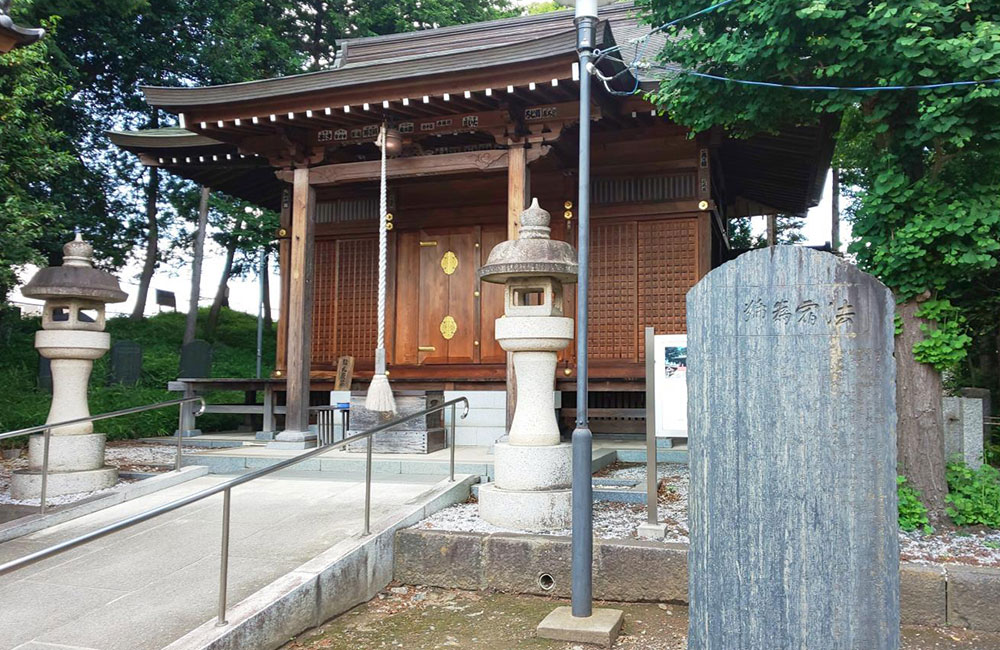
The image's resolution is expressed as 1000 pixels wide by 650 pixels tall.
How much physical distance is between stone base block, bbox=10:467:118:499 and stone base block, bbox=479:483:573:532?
13.7ft

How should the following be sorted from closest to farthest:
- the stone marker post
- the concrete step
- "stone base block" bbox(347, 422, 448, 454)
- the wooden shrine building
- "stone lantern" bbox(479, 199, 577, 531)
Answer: the stone marker post, "stone lantern" bbox(479, 199, 577, 531), the concrete step, "stone base block" bbox(347, 422, 448, 454), the wooden shrine building

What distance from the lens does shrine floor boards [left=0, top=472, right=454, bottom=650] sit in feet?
13.5

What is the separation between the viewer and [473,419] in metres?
9.75

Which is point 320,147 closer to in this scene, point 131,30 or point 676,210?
point 676,210

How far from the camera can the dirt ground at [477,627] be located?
4410 millimetres

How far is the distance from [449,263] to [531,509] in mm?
6272

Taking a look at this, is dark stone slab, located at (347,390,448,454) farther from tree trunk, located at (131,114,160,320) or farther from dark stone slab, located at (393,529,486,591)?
tree trunk, located at (131,114,160,320)

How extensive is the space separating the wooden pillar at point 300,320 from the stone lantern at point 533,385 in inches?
153

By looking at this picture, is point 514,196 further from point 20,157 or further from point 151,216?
point 151,216

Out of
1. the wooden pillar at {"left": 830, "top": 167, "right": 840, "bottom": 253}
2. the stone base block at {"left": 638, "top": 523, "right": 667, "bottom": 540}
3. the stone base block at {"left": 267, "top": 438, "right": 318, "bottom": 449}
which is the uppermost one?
the wooden pillar at {"left": 830, "top": 167, "right": 840, "bottom": 253}

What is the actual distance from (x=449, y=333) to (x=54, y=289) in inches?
218

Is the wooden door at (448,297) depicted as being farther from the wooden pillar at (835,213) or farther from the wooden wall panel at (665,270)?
the wooden pillar at (835,213)

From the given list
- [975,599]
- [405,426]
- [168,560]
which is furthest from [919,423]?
[168,560]

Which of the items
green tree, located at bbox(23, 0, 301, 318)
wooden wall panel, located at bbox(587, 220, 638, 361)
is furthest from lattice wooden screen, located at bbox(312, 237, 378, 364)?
green tree, located at bbox(23, 0, 301, 318)
